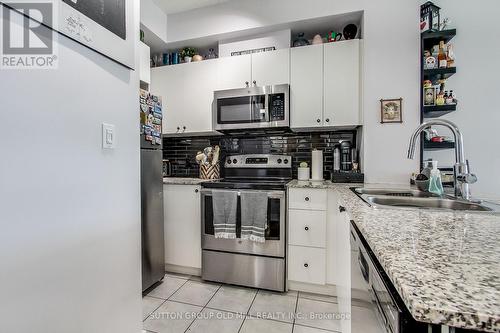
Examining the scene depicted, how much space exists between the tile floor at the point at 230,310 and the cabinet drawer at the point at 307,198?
0.75m

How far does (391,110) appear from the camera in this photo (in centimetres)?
192

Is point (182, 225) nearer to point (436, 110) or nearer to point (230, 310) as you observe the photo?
point (230, 310)

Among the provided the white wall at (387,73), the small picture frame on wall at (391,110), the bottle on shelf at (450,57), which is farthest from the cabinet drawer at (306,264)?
the bottle on shelf at (450,57)

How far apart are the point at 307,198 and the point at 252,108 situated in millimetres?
988

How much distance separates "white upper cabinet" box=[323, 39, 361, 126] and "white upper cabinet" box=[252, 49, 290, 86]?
0.36 metres

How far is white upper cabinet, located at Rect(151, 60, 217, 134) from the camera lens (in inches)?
96.3

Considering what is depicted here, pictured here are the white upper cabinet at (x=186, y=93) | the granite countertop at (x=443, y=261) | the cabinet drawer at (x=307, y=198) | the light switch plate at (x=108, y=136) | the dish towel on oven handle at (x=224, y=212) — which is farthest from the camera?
the white upper cabinet at (x=186, y=93)

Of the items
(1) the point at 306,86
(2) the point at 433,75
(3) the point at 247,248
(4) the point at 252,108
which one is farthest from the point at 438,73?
(3) the point at 247,248

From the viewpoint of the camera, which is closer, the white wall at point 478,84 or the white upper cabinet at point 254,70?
the white wall at point 478,84

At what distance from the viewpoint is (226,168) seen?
2521 millimetres

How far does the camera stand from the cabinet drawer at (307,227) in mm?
1853

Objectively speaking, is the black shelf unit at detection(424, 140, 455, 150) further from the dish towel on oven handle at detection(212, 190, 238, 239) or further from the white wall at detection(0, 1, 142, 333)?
the white wall at detection(0, 1, 142, 333)

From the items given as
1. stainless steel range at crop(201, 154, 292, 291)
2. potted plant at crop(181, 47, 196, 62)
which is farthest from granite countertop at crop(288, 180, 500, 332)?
potted plant at crop(181, 47, 196, 62)

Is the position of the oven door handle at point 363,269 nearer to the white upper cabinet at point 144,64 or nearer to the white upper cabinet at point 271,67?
the white upper cabinet at point 271,67
